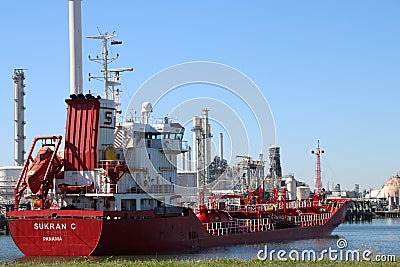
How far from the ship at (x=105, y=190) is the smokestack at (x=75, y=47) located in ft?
0.45

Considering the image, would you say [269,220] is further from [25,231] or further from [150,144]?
[25,231]

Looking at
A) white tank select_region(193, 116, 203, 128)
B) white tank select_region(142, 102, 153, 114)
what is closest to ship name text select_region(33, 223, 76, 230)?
white tank select_region(142, 102, 153, 114)

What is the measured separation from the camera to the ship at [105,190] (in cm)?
3569

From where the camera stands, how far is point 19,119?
3233 inches

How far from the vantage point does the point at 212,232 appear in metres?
45.7

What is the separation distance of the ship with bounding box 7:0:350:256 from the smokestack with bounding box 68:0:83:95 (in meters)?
0.14

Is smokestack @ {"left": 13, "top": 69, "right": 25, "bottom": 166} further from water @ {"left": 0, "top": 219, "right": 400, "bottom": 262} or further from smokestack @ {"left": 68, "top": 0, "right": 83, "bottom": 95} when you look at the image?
smokestack @ {"left": 68, "top": 0, "right": 83, "bottom": 95}

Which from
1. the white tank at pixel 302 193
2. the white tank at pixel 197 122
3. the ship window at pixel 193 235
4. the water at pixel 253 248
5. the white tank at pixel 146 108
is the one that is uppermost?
the white tank at pixel 197 122

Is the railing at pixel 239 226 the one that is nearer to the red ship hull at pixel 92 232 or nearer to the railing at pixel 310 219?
the railing at pixel 310 219

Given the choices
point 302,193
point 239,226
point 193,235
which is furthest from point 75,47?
point 302,193

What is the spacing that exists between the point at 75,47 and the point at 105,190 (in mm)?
12015

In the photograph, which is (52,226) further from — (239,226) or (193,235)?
(239,226)

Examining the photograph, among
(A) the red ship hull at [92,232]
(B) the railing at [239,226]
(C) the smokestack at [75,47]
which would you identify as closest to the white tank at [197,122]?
(B) the railing at [239,226]

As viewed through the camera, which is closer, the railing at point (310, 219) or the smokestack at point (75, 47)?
the smokestack at point (75, 47)
